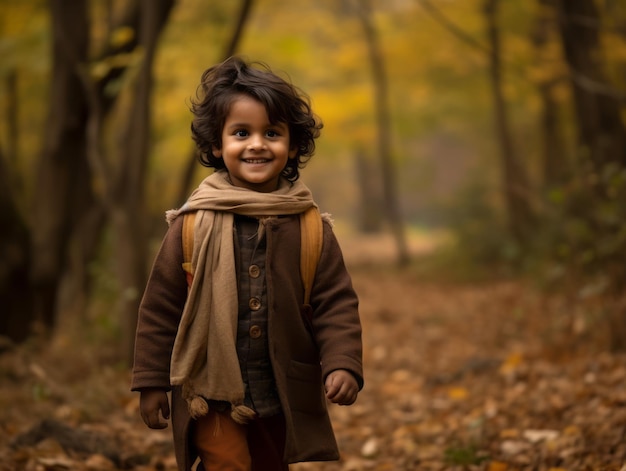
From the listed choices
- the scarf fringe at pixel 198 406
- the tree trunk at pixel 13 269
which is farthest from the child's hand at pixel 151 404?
the tree trunk at pixel 13 269

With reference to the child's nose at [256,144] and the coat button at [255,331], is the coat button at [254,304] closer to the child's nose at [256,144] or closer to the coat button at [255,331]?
the coat button at [255,331]

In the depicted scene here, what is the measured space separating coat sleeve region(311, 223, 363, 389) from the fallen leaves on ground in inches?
66.6

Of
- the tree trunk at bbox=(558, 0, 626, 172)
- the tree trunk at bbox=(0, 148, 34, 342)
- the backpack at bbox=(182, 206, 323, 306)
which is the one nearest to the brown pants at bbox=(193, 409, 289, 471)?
the backpack at bbox=(182, 206, 323, 306)

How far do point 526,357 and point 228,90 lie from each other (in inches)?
194

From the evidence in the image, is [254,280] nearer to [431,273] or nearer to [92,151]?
[92,151]

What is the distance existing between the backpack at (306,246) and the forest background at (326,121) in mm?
3441

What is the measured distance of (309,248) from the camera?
9.84 feet

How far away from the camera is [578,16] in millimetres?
8523

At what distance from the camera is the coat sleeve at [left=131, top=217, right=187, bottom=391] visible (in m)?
2.93

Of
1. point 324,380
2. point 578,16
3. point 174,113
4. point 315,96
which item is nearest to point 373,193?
point 315,96

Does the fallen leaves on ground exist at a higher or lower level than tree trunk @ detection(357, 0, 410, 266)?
lower

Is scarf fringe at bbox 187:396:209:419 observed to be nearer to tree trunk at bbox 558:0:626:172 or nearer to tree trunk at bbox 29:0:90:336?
tree trunk at bbox 29:0:90:336

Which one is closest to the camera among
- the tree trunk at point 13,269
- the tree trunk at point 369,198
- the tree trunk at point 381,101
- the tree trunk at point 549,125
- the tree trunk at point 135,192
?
the tree trunk at point 135,192

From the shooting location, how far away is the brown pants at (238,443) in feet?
9.63
